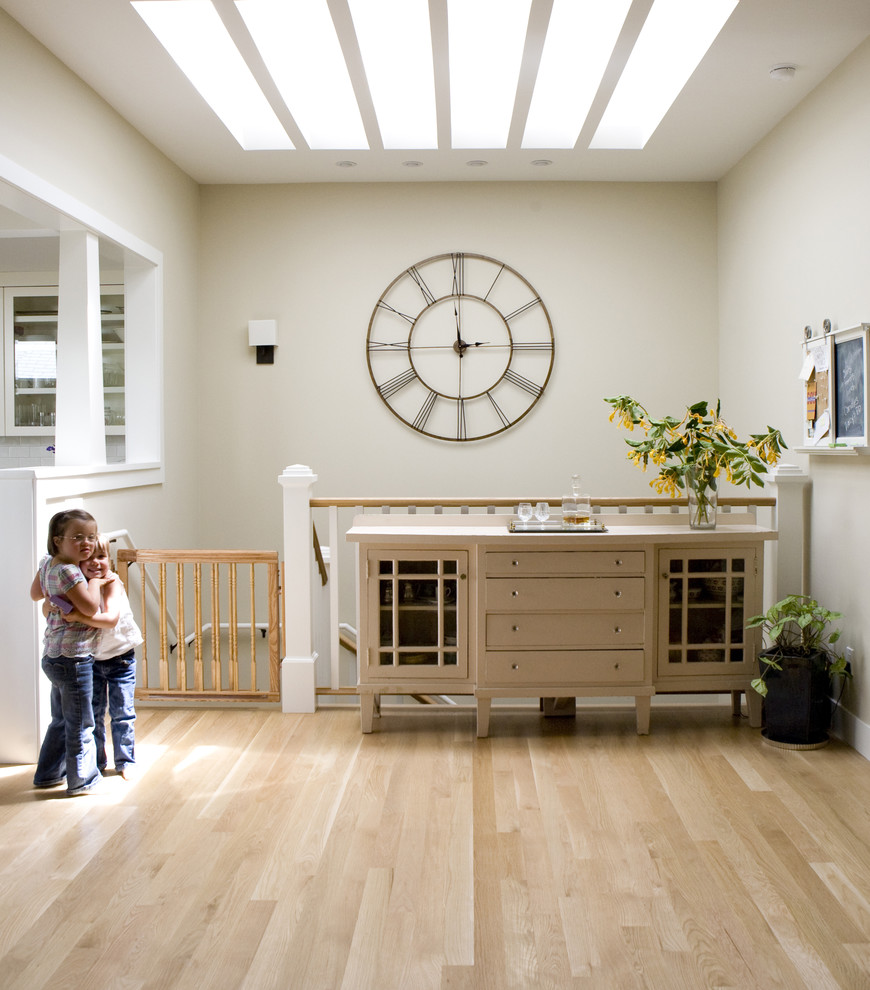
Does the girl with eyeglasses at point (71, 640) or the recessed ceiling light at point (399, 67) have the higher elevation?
the recessed ceiling light at point (399, 67)

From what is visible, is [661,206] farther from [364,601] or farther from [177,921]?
[177,921]

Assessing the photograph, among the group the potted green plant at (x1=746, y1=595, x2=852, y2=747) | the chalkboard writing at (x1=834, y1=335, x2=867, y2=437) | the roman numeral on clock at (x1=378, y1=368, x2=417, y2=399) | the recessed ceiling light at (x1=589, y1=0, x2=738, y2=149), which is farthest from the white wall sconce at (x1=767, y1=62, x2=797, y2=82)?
the roman numeral on clock at (x1=378, y1=368, x2=417, y2=399)

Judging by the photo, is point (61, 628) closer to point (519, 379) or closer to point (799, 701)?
point (799, 701)

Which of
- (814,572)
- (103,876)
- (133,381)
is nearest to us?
(103,876)

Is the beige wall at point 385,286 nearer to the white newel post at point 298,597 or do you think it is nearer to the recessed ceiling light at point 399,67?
the recessed ceiling light at point 399,67

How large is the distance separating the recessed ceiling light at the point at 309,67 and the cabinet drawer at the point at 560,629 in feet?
7.82

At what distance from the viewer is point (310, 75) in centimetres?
430

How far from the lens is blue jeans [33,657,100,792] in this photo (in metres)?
2.99

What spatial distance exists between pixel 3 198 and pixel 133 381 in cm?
140

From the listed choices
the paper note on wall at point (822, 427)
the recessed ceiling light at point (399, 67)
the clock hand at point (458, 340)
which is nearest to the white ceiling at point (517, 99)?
the recessed ceiling light at point (399, 67)

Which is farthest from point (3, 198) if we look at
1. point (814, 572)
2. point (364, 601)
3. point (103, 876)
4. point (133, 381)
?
point (814, 572)

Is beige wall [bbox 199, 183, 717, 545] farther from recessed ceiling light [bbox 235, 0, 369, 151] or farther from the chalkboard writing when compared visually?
the chalkboard writing

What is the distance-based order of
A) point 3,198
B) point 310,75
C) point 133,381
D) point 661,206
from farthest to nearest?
point 661,206, point 133,381, point 310,75, point 3,198

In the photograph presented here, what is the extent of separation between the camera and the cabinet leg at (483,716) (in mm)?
3592
